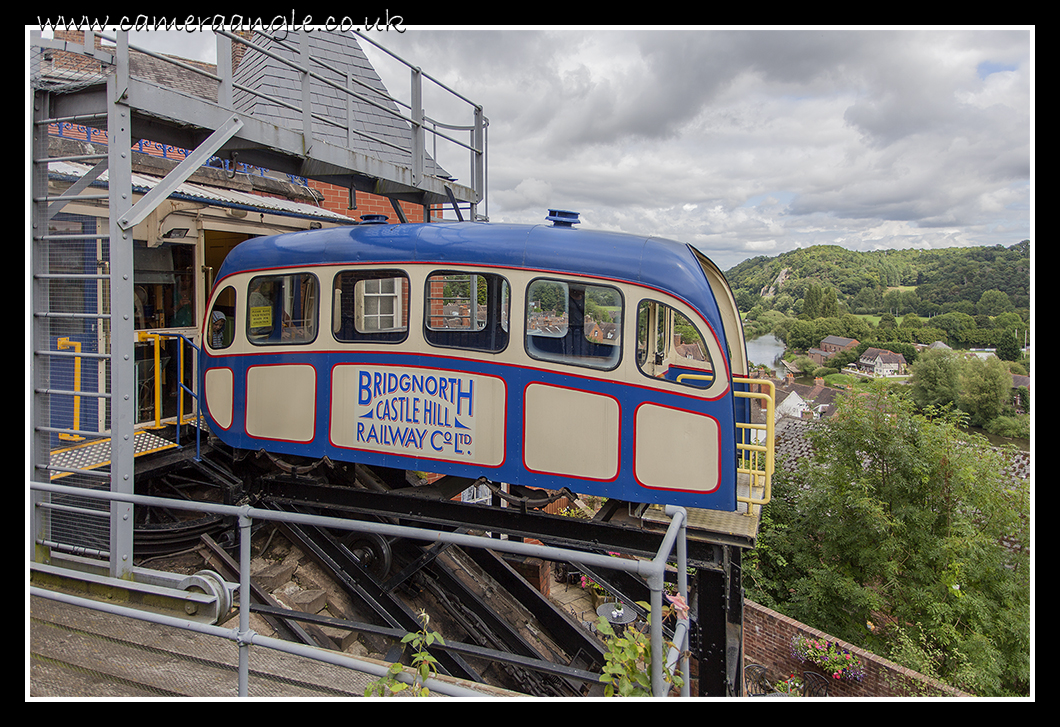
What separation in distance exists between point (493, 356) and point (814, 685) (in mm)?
12413

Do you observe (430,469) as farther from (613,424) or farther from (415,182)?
(415,182)

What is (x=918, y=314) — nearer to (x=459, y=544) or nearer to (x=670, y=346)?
(x=670, y=346)

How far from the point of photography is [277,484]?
276 inches

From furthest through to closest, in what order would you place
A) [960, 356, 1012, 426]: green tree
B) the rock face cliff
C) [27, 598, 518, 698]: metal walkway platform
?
the rock face cliff
[960, 356, 1012, 426]: green tree
[27, 598, 518, 698]: metal walkway platform

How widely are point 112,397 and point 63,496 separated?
3.89 ft

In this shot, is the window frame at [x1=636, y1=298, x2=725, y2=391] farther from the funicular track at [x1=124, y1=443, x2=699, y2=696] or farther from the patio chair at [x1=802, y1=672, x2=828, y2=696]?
the patio chair at [x1=802, y1=672, x2=828, y2=696]

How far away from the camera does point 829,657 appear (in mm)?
13398

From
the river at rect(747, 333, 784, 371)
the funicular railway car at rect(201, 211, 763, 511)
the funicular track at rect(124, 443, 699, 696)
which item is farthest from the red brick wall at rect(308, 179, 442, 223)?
the river at rect(747, 333, 784, 371)

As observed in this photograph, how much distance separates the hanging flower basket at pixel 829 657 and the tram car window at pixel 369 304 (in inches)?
490

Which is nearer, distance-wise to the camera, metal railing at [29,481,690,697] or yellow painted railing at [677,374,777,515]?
metal railing at [29,481,690,697]

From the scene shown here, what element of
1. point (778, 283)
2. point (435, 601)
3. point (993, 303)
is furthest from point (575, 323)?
point (778, 283)

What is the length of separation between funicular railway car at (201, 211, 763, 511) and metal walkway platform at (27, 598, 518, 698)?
2046mm

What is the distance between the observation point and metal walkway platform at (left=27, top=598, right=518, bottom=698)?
386 cm

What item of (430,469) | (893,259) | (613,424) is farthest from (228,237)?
(893,259)
